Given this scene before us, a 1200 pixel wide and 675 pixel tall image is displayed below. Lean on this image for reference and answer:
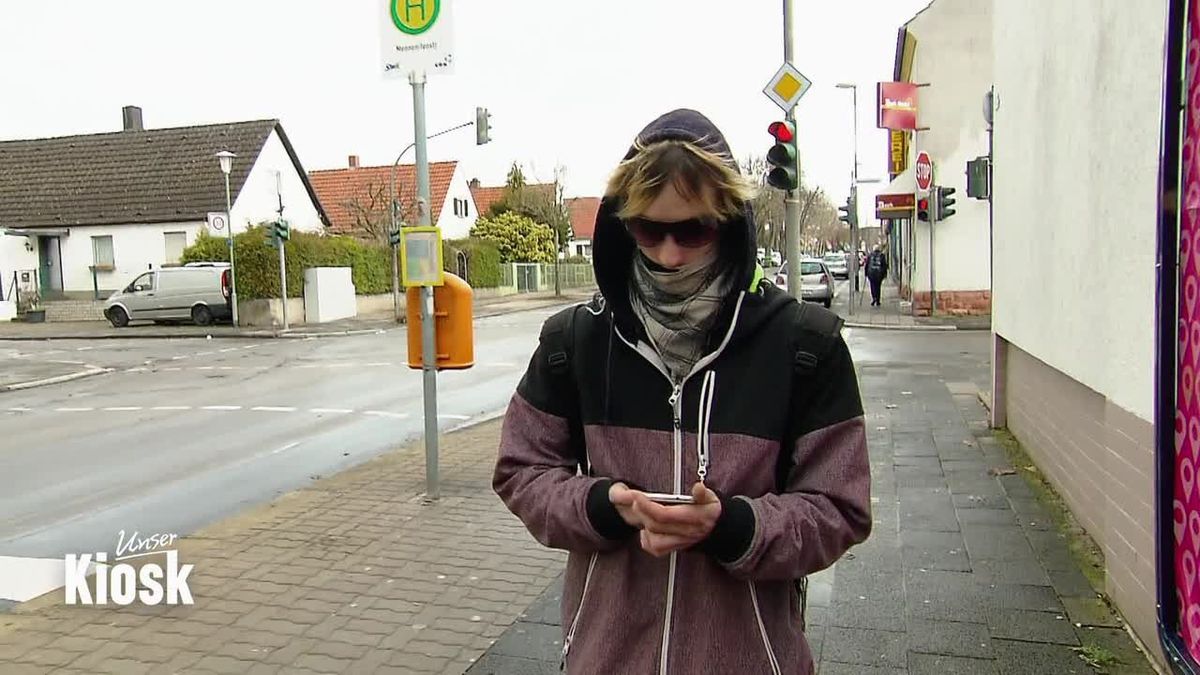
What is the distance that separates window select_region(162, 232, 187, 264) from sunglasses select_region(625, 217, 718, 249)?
3631 cm

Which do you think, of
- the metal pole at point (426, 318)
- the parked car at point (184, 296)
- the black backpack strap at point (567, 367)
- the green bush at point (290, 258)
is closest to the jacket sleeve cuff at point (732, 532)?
the black backpack strap at point (567, 367)

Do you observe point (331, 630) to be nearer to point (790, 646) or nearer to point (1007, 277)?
point (790, 646)

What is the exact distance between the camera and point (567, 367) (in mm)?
1976

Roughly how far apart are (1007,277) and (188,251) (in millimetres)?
27465

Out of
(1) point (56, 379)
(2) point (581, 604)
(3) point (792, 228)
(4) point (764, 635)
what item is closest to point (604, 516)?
(2) point (581, 604)

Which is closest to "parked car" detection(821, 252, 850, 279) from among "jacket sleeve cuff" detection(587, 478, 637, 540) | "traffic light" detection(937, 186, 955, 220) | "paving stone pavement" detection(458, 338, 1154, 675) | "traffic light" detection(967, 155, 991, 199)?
"traffic light" detection(937, 186, 955, 220)

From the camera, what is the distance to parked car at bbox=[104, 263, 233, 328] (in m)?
27.9

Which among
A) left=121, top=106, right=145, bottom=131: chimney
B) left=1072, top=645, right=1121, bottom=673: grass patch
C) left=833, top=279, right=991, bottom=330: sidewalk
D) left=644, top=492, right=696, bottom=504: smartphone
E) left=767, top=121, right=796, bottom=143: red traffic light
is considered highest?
left=121, top=106, right=145, bottom=131: chimney

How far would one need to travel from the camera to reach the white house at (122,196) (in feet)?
114

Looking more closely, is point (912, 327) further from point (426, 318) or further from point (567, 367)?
point (567, 367)

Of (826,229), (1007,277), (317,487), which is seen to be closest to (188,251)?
(317,487)

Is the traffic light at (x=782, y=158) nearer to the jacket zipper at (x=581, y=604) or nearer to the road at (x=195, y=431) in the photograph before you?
the road at (x=195, y=431)

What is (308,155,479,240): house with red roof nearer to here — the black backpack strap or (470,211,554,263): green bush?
(470,211,554,263): green bush

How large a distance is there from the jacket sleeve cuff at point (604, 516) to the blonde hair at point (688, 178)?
0.54 metres
